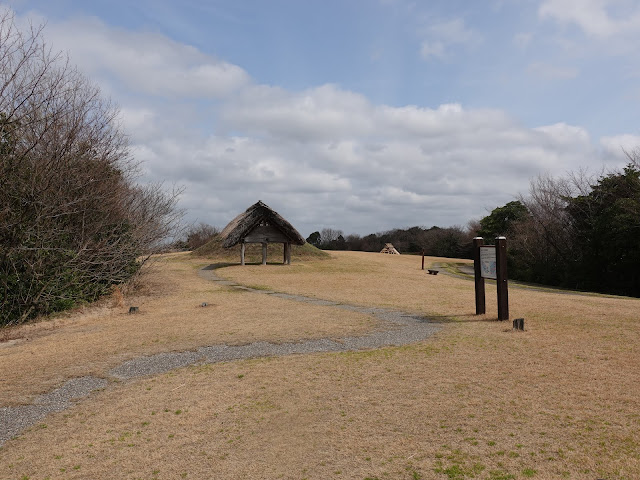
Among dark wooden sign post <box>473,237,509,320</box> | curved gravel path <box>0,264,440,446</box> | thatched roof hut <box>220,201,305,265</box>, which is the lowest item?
curved gravel path <box>0,264,440,446</box>

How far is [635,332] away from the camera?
345 inches

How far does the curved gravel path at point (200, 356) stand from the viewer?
5305 millimetres

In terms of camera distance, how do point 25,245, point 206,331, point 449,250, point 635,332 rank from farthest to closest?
point 449,250 < point 25,245 < point 206,331 < point 635,332

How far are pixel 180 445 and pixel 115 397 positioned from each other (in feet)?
6.19

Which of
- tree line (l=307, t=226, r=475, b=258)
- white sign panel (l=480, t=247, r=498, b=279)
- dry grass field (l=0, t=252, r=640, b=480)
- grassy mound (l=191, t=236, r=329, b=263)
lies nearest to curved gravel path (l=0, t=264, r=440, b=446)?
dry grass field (l=0, t=252, r=640, b=480)

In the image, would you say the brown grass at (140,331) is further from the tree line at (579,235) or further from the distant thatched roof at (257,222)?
the tree line at (579,235)

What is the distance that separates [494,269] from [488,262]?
9.7 inches

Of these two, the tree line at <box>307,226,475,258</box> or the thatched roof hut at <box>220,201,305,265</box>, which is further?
the tree line at <box>307,226,475,258</box>

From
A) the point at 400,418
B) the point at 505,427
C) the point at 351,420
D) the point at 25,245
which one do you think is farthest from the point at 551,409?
the point at 25,245

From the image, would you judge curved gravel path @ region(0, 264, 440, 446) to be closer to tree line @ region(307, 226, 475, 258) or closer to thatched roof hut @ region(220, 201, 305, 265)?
thatched roof hut @ region(220, 201, 305, 265)

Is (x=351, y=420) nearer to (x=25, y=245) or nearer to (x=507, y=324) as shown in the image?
(x=507, y=324)

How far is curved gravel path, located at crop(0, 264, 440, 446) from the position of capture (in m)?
5.30

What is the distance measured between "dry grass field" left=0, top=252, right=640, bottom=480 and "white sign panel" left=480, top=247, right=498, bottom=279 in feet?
4.12

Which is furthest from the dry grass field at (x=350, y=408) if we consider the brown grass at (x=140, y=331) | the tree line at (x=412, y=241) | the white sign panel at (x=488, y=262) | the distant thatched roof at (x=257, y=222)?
the tree line at (x=412, y=241)
